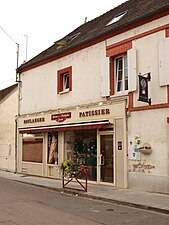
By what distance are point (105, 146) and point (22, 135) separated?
25.7 feet

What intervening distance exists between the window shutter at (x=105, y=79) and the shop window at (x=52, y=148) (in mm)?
4451

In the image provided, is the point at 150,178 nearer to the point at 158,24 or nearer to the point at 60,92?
the point at 158,24

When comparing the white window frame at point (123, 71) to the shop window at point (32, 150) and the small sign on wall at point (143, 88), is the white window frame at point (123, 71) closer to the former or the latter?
the small sign on wall at point (143, 88)

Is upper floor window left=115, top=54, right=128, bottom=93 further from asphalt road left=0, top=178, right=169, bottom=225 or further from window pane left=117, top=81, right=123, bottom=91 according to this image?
asphalt road left=0, top=178, right=169, bottom=225

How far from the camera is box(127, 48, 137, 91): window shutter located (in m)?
13.5

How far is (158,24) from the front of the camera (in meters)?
12.8

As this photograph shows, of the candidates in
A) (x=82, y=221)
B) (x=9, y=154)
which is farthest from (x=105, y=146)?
(x=9, y=154)

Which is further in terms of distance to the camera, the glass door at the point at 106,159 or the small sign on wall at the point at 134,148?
the glass door at the point at 106,159

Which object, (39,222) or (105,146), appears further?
(105,146)

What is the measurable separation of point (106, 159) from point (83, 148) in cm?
188

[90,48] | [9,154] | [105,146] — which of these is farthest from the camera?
[9,154]

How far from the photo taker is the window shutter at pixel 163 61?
40.3ft

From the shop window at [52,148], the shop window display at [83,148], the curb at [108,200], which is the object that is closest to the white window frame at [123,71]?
the shop window display at [83,148]

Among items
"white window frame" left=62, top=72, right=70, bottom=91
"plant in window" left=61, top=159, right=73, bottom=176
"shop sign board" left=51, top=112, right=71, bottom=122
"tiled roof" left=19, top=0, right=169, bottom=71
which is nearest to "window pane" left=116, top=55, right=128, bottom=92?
"tiled roof" left=19, top=0, right=169, bottom=71
